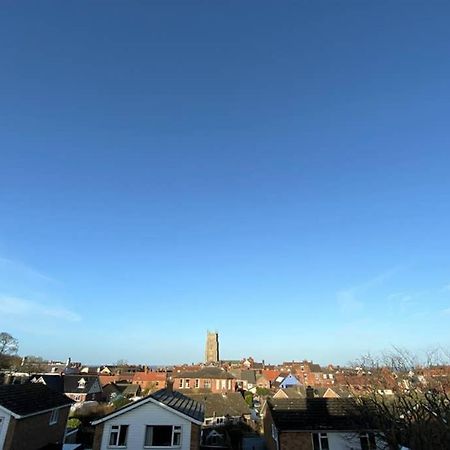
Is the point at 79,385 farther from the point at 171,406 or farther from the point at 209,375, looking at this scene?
the point at 171,406

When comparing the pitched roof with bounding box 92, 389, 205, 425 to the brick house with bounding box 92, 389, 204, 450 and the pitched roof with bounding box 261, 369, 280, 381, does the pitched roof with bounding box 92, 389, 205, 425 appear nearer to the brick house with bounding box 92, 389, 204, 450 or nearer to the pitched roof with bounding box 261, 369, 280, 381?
the brick house with bounding box 92, 389, 204, 450

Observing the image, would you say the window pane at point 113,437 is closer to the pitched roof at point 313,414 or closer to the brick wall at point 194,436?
the brick wall at point 194,436

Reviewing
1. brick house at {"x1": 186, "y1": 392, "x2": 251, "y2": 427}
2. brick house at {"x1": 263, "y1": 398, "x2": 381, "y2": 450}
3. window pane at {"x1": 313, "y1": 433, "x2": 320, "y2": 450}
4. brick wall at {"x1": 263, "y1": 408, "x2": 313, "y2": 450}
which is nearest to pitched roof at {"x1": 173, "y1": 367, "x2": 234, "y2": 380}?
brick house at {"x1": 186, "y1": 392, "x2": 251, "y2": 427}

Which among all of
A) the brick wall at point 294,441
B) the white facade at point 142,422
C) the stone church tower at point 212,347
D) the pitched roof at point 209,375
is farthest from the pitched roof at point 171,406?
the stone church tower at point 212,347

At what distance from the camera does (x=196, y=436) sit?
23875mm

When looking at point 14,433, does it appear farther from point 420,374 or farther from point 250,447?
point 420,374

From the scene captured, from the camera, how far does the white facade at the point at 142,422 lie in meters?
23.5

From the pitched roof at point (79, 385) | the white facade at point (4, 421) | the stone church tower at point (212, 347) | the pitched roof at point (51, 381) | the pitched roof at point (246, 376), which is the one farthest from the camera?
the stone church tower at point (212, 347)

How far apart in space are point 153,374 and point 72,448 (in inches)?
3055

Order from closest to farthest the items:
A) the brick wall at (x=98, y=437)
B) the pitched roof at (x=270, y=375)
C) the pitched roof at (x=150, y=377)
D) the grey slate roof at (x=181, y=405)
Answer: the brick wall at (x=98, y=437), the grey slate roof at (x=181, y=405), the pitched roof at (x=150, y=377), the pitched roof at (x=270, y=375)

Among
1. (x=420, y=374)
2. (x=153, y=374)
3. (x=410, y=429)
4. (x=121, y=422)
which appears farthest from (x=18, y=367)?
(x=410, y=429)

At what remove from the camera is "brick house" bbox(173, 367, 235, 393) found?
8856cm

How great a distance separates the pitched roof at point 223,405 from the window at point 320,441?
25387 mm

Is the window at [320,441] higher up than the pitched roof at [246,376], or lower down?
lower down
